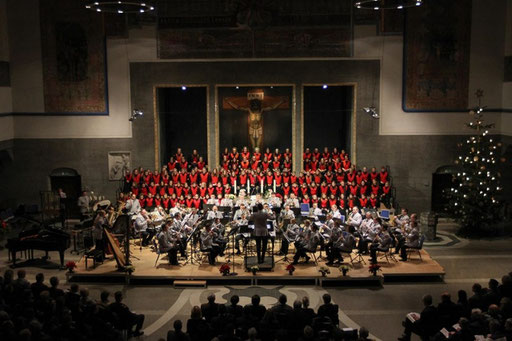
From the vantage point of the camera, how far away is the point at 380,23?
80.4ft

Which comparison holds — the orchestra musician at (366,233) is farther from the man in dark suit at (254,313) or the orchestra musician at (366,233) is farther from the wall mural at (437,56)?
the wall mural at (437,56)

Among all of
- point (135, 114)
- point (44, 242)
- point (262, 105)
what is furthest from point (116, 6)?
point (262, 105)

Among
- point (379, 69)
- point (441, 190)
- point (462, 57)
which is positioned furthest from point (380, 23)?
point (441, 190)

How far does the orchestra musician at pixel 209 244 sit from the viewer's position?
56.1ft

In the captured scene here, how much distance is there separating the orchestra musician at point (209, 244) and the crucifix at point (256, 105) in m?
10.7

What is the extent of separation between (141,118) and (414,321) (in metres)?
16.6

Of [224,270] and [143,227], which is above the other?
[143,227]

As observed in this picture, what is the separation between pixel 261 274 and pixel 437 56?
43.6 ft

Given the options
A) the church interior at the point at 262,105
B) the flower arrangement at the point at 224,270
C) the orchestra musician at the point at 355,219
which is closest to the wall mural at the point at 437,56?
the church interior at the point at 262,105

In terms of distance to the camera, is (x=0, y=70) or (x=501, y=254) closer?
(x=501, y=254)

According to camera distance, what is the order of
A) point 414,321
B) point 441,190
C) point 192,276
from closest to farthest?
point 414,321 → point 192,276 → point 441,190

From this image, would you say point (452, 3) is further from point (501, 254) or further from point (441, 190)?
point (501, 254)

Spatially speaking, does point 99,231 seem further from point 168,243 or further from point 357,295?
point 357,295

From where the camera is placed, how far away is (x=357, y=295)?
15750mm
